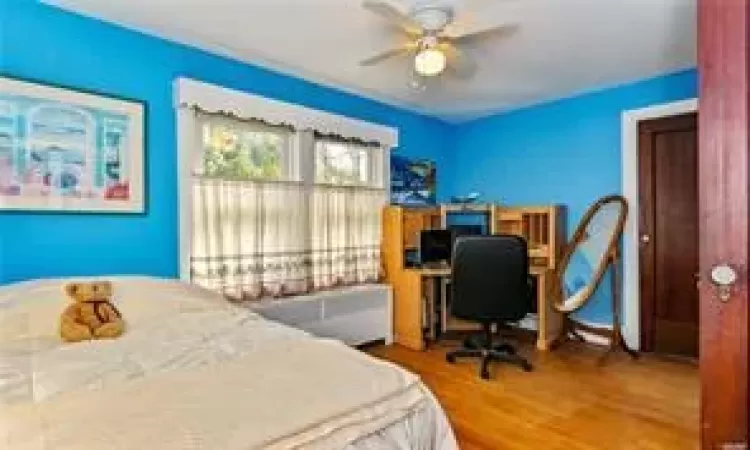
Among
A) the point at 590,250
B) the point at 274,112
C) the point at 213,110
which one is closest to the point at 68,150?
the point at 213,110

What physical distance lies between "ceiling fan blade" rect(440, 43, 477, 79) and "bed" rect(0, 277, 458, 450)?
1.83m

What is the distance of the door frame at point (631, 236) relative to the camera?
376 cm

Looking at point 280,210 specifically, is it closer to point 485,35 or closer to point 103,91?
point 103,91

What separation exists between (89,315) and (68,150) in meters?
0.95

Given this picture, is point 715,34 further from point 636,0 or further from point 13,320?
point 13,320

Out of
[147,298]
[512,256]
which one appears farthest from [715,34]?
[512,256]

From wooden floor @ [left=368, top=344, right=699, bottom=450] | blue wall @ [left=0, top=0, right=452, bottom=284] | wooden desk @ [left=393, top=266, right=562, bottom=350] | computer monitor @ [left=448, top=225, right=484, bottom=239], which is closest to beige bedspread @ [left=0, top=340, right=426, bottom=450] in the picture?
wooden floor @ [left=368, top=344, right=699, bottom=450]

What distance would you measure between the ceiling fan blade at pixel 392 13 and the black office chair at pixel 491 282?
4.79 feet

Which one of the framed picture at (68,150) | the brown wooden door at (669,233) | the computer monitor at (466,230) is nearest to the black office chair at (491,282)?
the computer monitor at (466,230)

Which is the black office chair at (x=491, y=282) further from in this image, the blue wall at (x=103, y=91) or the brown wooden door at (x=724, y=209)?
the brown wooden door at (x=724, y=209)

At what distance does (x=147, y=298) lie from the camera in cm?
239

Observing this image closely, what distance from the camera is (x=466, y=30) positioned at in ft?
8.18

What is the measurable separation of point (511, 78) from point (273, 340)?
9.19 feet

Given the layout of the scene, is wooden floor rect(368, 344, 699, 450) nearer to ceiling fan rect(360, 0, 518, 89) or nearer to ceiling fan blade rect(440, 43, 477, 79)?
ceiling fan rect(360, 0, 518, 89)
